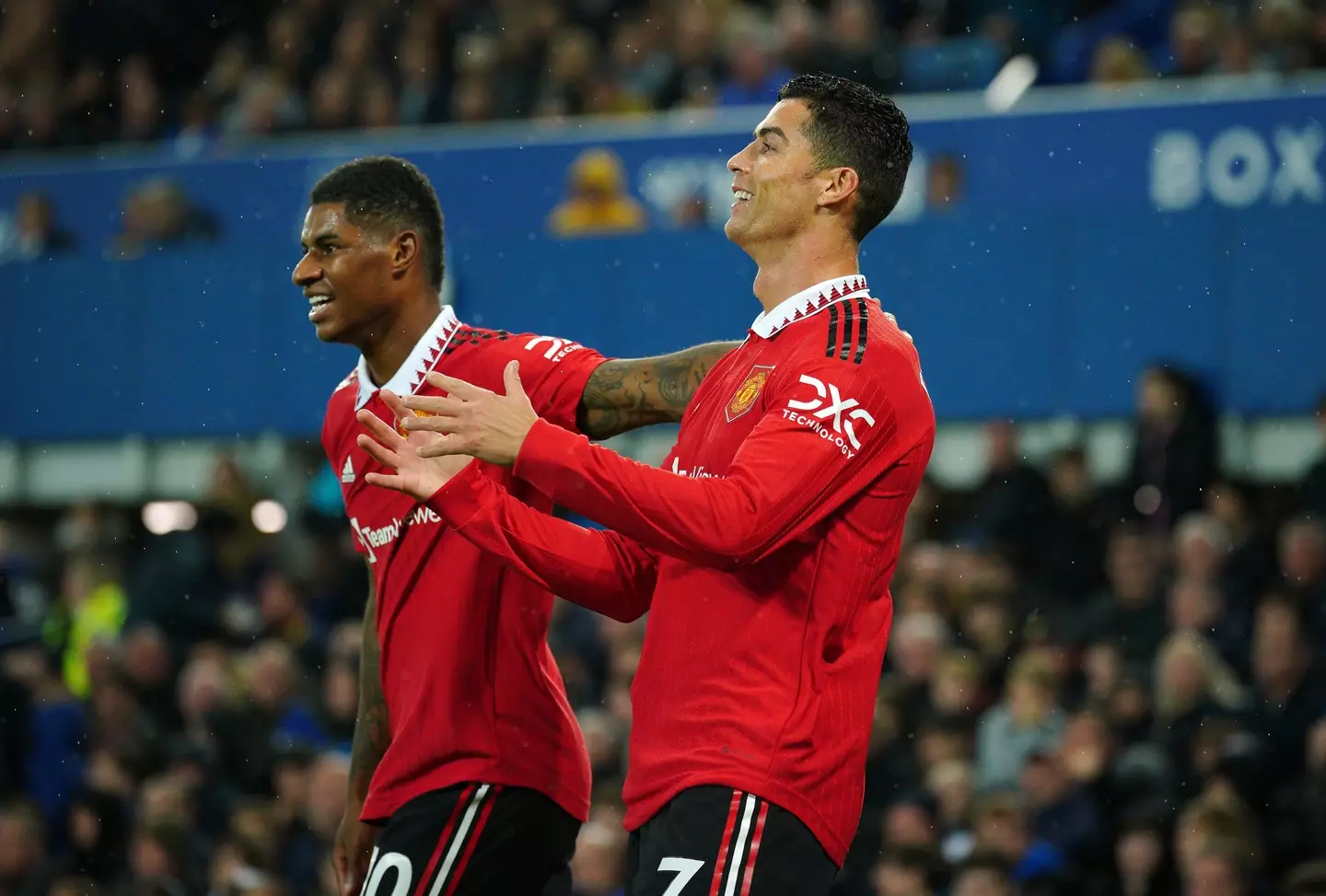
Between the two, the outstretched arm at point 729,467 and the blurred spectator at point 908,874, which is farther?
the blurred spectator at point 908,874

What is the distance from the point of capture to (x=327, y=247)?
4.88 metres

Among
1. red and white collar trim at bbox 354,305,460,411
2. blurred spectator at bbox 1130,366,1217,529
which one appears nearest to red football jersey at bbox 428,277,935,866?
red and white collar trim at bbox 354,305,460,411

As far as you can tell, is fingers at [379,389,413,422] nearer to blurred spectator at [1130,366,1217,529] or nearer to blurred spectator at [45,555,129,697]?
blurred spectator at [1130,366,1217,529]

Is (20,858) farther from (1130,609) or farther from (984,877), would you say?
(1130,609)

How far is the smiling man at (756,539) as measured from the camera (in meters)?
3.70

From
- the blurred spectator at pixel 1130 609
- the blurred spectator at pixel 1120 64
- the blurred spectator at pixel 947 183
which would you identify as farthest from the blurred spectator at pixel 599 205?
the blurred spectator at pixel 1130 609

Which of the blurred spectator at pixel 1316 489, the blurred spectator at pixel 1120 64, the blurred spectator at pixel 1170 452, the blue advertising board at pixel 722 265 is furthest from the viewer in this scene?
the blurred spectator at pixel 1120 64

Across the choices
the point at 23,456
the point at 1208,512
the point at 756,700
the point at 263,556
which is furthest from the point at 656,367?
the point at 23,456

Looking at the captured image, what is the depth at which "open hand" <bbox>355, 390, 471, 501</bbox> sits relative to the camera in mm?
3787

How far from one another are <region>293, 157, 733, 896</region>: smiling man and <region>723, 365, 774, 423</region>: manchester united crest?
0.59 metres

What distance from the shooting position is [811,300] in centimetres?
407

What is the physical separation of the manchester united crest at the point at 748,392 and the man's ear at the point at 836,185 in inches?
15.2

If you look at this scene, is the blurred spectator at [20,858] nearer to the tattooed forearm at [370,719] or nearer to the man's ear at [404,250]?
the tattooed forearm at [370,719]

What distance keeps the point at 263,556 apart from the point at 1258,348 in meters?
5.95
